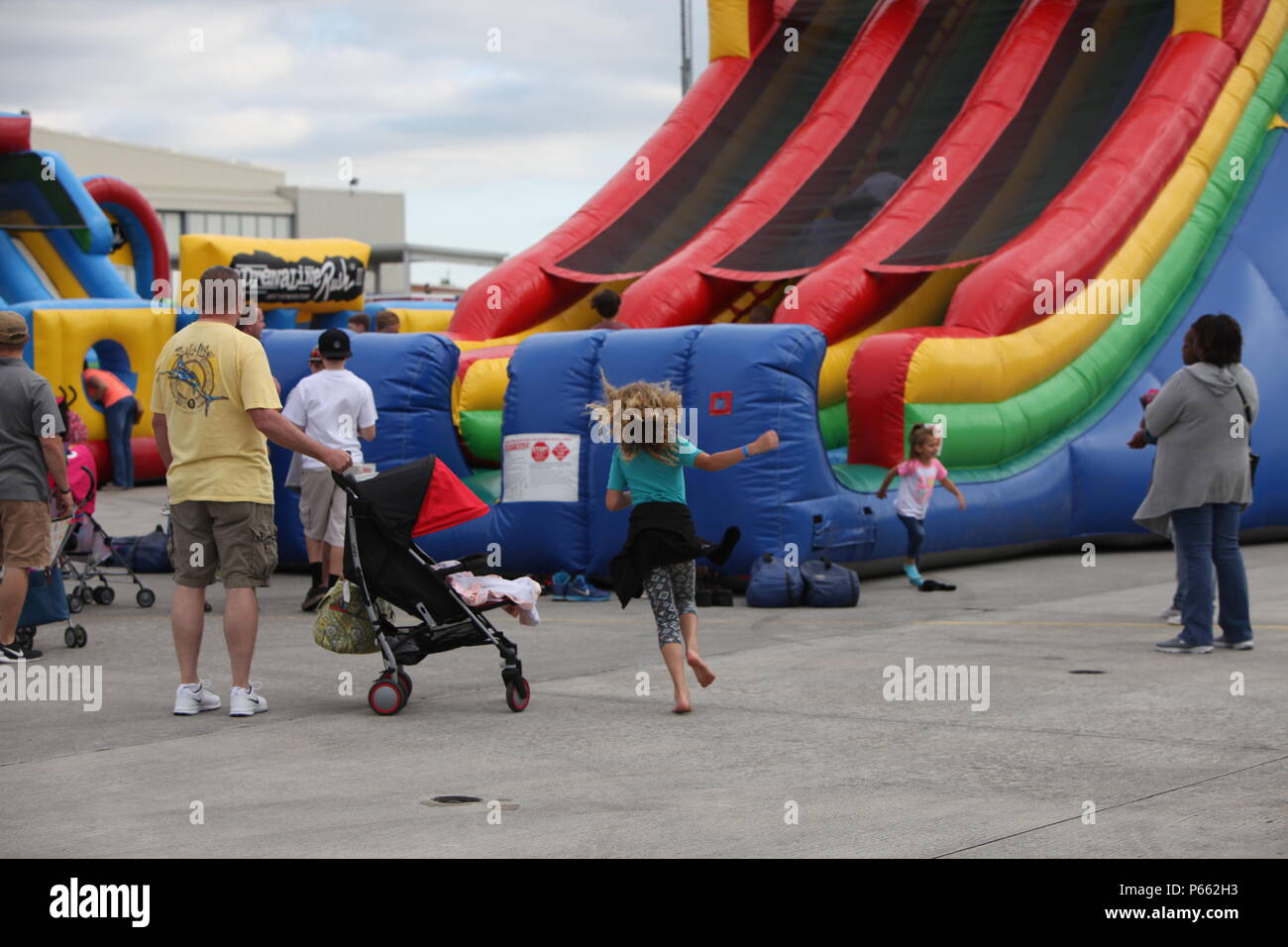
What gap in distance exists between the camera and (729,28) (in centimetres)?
1725

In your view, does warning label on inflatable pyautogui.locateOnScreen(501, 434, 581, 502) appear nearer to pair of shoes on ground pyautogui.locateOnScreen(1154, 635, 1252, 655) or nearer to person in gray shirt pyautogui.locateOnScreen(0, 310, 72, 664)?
person in gray shirt pyautogui.locateOnScreen(0, 310, 72, 664)

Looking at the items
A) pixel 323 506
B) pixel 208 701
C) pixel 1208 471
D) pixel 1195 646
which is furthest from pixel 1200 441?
pixel 323 506

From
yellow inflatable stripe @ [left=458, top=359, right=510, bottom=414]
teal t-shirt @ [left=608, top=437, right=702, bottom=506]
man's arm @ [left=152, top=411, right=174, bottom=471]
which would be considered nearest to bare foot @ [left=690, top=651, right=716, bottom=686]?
teal t-shirt @ [left=608, top=437, right=702, bottom=506]

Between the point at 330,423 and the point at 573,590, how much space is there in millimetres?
1824

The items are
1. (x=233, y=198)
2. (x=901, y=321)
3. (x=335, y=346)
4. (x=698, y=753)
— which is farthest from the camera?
(x=233, y=198)

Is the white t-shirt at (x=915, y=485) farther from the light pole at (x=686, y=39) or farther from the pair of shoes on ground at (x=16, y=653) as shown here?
the light pole at (x=686, y=39)

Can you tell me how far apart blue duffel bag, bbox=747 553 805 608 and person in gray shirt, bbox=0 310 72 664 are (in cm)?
404

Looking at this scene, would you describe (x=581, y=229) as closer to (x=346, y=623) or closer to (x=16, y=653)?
(x=16, y=653)

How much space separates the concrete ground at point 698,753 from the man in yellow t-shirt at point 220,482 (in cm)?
30

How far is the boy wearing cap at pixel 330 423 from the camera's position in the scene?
32.3 feet

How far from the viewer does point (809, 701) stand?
6.69 m

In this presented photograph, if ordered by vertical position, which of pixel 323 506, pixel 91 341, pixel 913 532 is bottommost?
pixel 913 532

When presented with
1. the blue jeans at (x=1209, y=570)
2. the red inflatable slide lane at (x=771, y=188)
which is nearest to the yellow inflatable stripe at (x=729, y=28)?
the red inflatable slide lane at (x=771, y=188)
